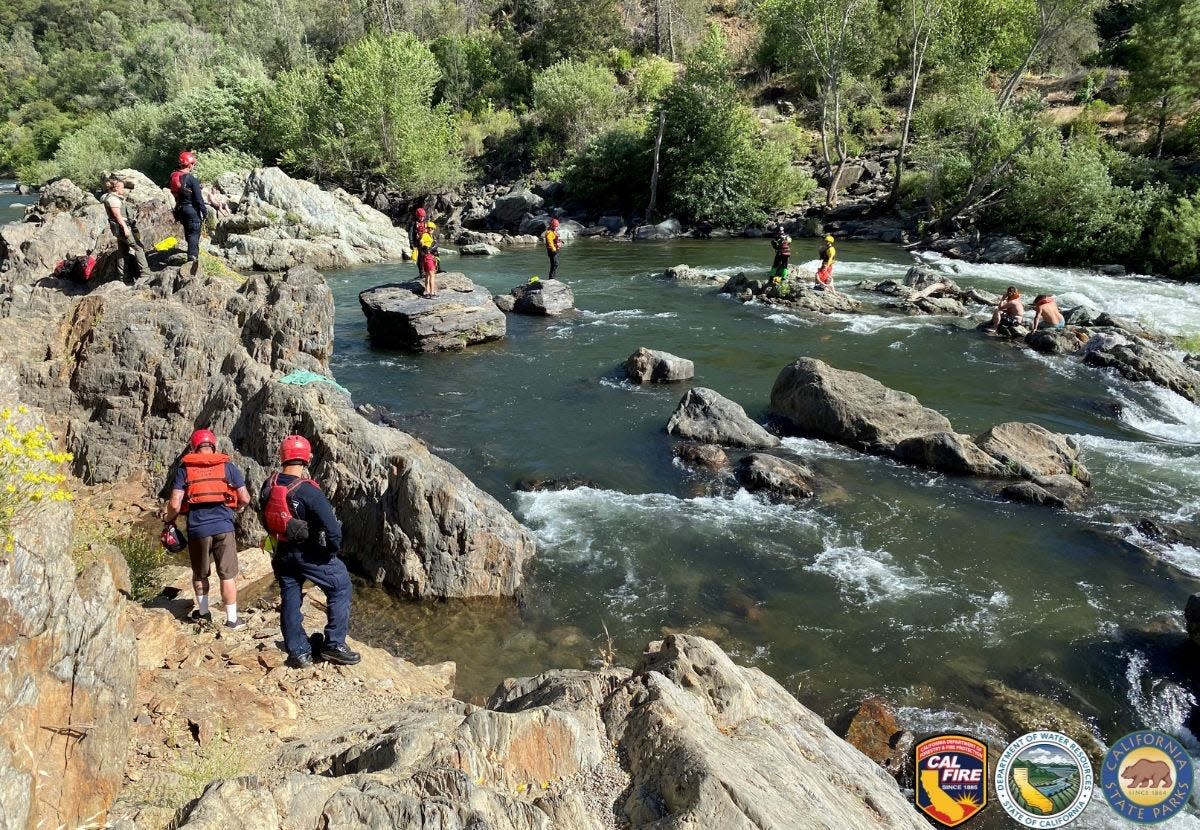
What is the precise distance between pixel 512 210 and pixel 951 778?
44604mm

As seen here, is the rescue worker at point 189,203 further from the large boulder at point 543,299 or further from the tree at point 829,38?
the tree at point 829,38

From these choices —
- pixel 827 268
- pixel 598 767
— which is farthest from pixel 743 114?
pixel 598 767

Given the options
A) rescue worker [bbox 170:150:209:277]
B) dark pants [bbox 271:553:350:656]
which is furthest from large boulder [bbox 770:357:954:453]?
rescue worker [bbox 170:150:209:277]

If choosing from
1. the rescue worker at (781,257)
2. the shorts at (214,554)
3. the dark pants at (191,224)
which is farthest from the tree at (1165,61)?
the shorts at (214,554)

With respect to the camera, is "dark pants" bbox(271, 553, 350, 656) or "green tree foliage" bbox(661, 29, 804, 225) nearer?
"dark pants" bbox(271, 553, 350, 656)

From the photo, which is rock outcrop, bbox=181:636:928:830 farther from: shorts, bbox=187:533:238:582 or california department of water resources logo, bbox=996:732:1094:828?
shorts, bbox=187:533:238:582

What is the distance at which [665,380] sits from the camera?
19281 mm

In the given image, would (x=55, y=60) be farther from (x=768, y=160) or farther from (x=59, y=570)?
(x=59, y=570)

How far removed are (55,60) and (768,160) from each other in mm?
107857

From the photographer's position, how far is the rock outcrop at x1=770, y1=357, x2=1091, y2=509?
13672mm

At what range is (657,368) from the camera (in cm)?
1938

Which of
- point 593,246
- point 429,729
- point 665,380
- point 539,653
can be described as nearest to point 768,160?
point 593,246

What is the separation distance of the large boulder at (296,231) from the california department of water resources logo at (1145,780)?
34.1 m

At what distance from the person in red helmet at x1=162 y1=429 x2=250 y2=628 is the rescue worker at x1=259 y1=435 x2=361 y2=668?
1.08m
